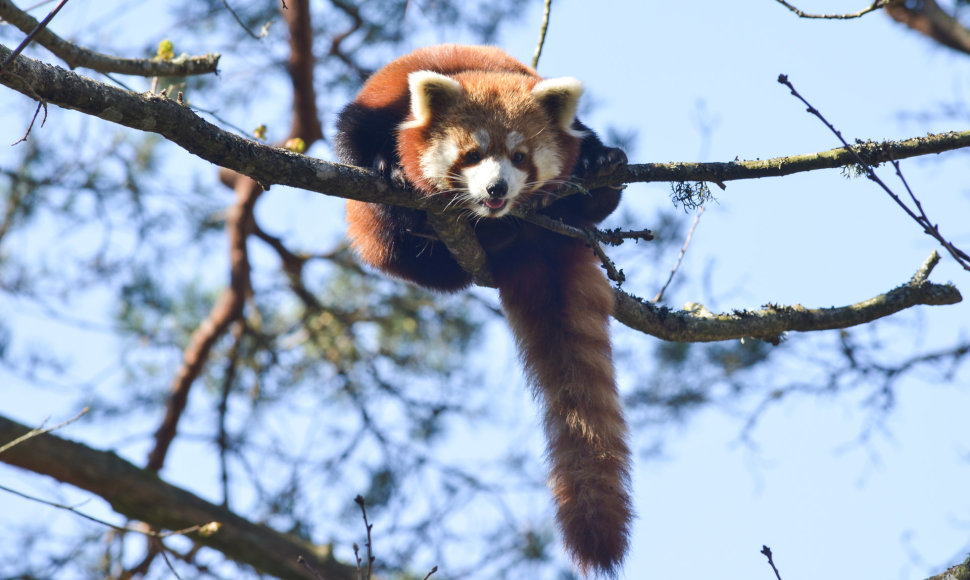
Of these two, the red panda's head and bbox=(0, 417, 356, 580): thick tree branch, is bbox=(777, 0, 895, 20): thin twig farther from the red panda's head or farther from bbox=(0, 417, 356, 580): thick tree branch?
bbox=(0, 417, 356, 580): thick tree branch

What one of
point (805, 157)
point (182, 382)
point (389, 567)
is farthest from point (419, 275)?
point (182, 382)

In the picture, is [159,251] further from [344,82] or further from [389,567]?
[389,567]

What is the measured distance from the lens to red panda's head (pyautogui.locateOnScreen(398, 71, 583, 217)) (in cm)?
340

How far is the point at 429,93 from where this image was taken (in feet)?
11.7

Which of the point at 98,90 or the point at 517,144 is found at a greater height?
the point at 517,144

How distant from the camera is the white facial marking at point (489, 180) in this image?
3311mm

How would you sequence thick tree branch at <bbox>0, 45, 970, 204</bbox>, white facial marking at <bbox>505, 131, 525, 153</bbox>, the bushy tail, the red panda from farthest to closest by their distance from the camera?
white facial marking at <bbox>505, 131, 525, 153</bbox>, the red panda, the bushy tail, thick tree branch at <bbox>0, 45, 970, 204</bbox>

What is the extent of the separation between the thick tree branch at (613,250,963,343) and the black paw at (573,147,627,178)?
57 centimetres

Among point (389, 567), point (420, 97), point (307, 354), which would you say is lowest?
point (389, 567)

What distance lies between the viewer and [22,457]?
4.55 m

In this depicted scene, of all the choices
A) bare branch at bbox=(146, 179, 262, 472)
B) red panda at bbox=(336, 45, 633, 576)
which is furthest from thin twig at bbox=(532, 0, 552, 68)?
bare branch at bbox=(146, 179, 262, 472)

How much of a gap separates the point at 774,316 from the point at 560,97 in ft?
4.44

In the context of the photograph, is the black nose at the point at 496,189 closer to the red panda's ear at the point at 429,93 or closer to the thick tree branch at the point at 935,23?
the red panda's ear at the point at 429,93

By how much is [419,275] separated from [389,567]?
2329 millimetres
